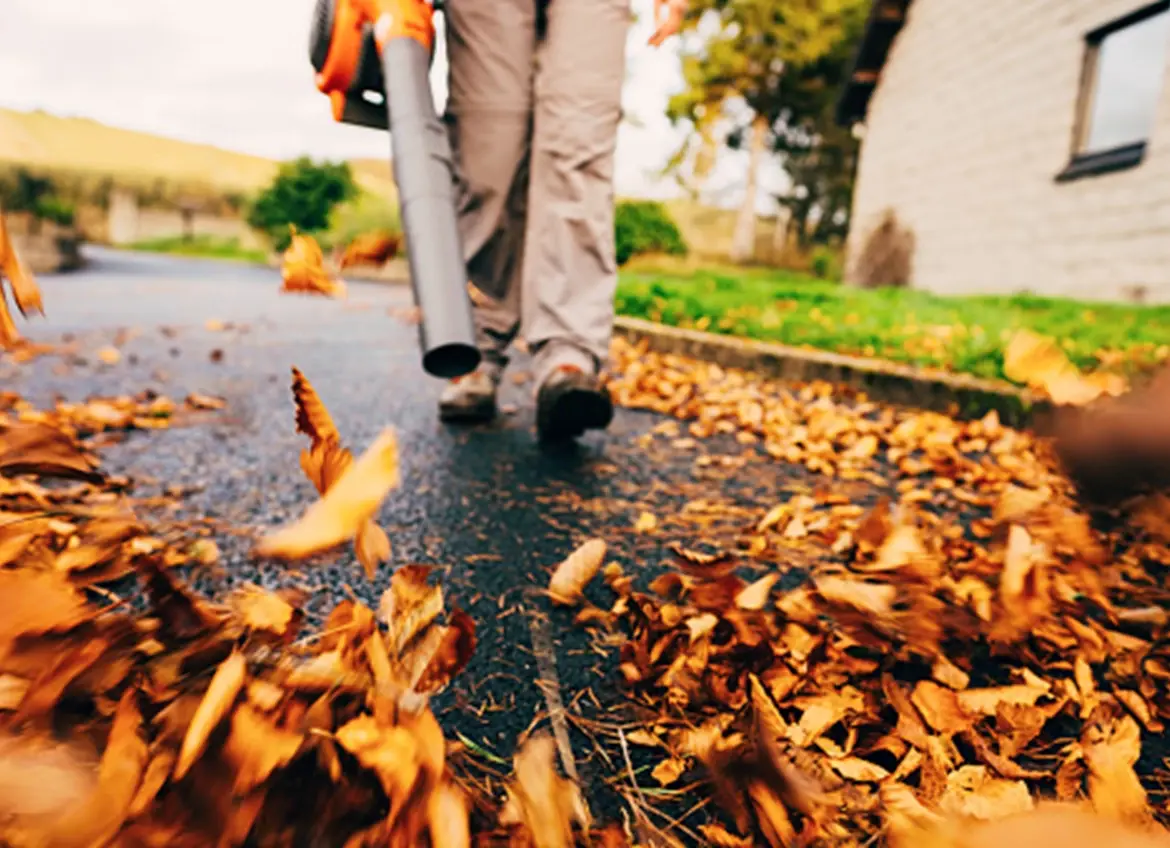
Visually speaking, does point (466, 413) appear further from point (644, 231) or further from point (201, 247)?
point (201, 247)

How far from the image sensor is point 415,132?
1.69 metres

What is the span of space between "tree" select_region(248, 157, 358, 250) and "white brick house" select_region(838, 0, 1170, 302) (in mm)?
12910

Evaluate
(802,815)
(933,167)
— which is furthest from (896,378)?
(933,167)

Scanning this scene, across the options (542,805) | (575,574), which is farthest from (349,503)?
(575,574)

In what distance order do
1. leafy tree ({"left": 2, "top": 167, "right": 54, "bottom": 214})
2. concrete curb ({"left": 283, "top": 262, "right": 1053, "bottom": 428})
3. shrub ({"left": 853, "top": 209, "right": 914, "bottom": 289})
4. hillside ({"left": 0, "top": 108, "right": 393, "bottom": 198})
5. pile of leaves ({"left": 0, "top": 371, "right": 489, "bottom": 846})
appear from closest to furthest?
pile of leaves ({"left": 0, "top": 371, "right": 489, "bottom": 846}), concrete curb ({"left": 283, "top": 262, "right": 1053, "bottom": 428}), shrub ({"left": 853, "top": 209, "right": 914, "bottom": 289}), leafy tree ({"left": 2, "top": 167, "right": 54, "bottom": 214}), hillside ({"left": 0, "top": 108, "right": 393, "bottom": 198})

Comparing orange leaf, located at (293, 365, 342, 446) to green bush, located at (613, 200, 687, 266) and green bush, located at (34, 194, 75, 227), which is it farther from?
green bush, located at (34, 194, 75, 227)

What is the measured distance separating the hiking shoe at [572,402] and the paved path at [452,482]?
10 centimetres

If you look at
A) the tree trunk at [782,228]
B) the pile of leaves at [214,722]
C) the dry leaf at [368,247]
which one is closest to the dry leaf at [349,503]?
the pile of leaves at [214,722]

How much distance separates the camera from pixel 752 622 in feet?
3.70

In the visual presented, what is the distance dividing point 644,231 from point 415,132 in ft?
55.7

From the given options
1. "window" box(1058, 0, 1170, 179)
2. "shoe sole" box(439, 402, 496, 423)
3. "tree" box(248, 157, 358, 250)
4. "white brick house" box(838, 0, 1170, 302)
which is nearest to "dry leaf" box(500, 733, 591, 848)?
"shoe sole" box(439, 402, 496, 423)

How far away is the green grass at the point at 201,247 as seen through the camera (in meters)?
Result: 24.7

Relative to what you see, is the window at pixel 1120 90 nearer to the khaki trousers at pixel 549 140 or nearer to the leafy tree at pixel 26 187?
the khaki trousers at pixel 549 140

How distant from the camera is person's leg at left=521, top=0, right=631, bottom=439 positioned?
7.38 feet
